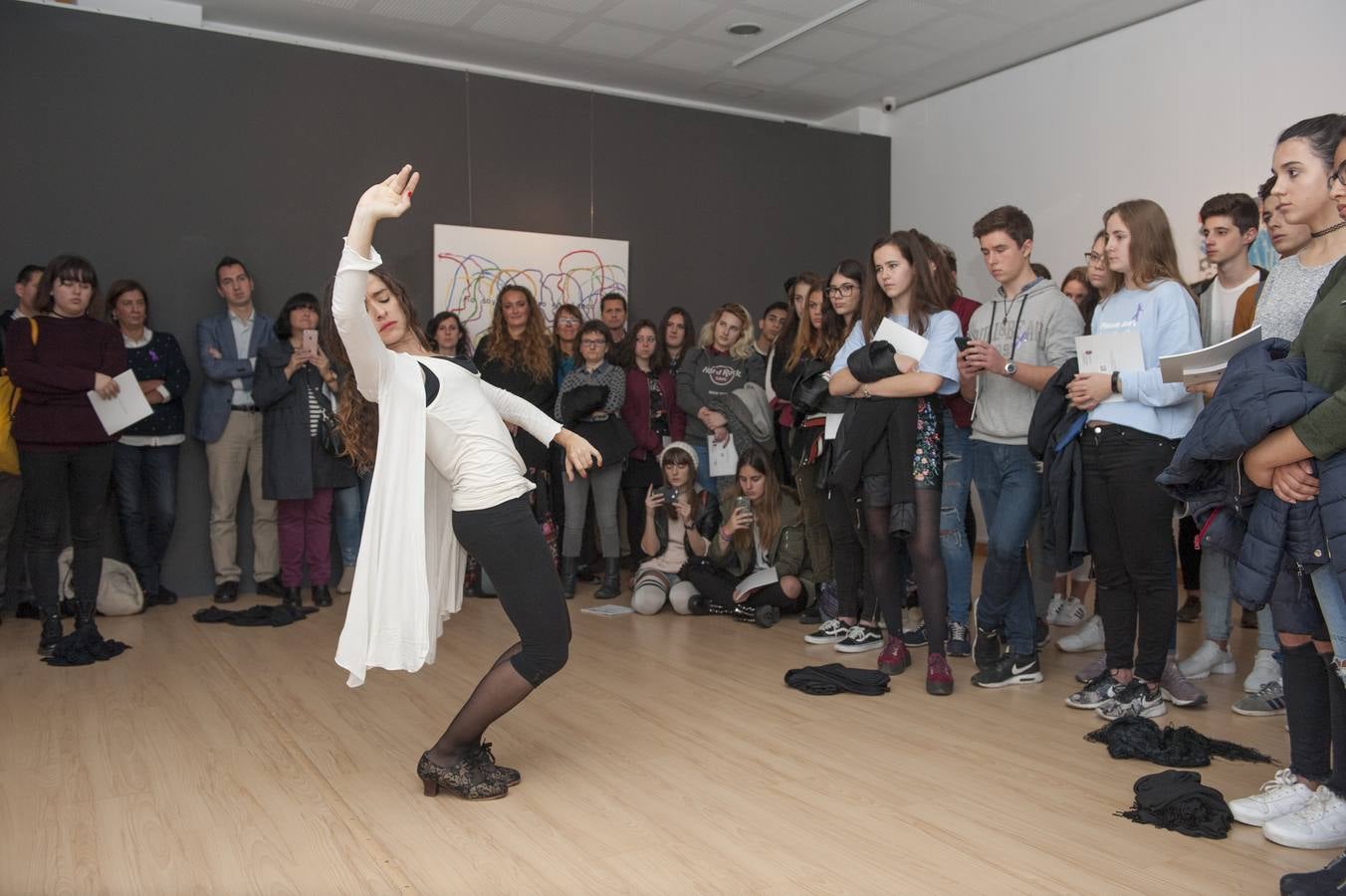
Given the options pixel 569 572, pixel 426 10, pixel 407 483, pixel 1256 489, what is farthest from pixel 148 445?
pixel 1256 489

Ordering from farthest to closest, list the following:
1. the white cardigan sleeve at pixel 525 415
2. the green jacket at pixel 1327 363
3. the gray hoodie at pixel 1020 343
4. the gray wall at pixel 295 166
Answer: the gray wall at pixel 295 166
the gray hoodie at pixel 1020 343
the white cardigan sleeve at pixel 525 415
the green jacket at pixel 1327 363

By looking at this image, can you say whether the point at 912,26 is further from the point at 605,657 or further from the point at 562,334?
the point at 605,657

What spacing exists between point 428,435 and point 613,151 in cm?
506

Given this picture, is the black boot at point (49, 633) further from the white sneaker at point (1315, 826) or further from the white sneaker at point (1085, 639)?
the white sneaker at point (1315, 826)

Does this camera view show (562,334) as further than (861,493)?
Yes

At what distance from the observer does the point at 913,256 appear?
13.1 ft

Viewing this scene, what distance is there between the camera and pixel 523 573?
2811 millimetres

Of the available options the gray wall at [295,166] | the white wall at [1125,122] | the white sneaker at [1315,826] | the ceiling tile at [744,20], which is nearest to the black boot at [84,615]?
the gray wall at [295,166]

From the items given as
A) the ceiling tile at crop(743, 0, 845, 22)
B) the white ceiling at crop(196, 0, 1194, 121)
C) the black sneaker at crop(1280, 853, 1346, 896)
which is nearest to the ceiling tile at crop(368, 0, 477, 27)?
the white ceiling at crop(196, 0, 1194, 121)

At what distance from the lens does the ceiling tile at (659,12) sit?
6.20 meters

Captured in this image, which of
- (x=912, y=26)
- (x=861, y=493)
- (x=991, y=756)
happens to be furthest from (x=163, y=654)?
(x=912, y=26)

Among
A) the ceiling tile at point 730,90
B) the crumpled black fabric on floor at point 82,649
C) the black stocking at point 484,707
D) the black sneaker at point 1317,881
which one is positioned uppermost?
the ceiling tile at point 730,90

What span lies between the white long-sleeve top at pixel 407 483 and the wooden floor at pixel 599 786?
493 millimetres

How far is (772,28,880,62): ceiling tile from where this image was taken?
677 cm
